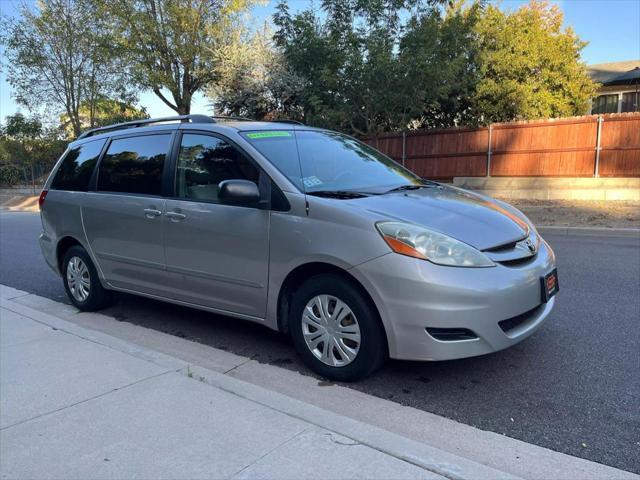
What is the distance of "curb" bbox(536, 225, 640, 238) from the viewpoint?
10389 millimetres

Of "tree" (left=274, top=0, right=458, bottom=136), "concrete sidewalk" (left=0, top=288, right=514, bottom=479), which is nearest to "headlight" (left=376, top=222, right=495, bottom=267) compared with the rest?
"concrete sidewalk" (left=0, top=288, right=514, bottom=479)

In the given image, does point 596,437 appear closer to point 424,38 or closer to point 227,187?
point 227,187

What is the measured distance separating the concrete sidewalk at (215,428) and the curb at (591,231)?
899 centimetres

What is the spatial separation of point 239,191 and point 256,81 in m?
18.5

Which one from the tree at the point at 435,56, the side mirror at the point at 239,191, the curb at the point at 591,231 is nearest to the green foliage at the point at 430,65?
the tree at the point at 435,56

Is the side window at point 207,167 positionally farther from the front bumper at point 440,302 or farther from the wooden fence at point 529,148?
the wooden fence at point 529,148

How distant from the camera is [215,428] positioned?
289 cm

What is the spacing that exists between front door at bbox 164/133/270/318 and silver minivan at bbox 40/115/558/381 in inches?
0.5

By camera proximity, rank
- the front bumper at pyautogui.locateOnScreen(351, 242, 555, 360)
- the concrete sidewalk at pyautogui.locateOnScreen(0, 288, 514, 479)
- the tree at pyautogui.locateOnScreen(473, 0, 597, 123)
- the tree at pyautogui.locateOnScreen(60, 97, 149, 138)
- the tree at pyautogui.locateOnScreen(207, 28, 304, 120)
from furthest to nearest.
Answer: the tree at pyautogui.locateOnScreen(60, 97, 149, 138) < the tree at pyautogui.locateOnScreen(207, 28, 304, 120) < the tree at pyautogui.locateOnScreen(473, 0, 597, 123) < the front bumper at pyautogui.locateOnScreen(351, 242, 555, 360) < the concrete sidewalk at pyautogui.locateOnScreen(0, 288, 514, 479)

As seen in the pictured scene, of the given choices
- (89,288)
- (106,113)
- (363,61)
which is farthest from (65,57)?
(89,288)

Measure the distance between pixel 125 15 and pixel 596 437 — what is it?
21.1 metres

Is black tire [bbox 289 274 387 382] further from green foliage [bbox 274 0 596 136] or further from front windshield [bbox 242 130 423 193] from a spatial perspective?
green foliage [bbox 274 0 596 136]

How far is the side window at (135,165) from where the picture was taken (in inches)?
183

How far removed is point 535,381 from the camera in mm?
3570
